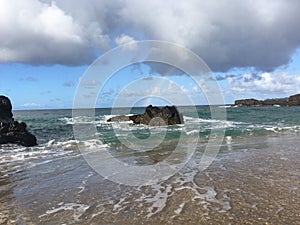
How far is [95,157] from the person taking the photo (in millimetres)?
15000

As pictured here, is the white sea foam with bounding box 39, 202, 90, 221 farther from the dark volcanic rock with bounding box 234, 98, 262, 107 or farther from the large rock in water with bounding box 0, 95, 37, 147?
the dark volcanic rock with bounding box 234, 98, 262, 107

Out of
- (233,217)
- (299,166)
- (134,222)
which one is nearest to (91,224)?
(134,222)

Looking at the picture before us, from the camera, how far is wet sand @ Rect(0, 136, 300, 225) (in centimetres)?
622

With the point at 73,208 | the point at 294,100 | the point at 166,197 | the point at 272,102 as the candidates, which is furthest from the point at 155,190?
the point at 272,102

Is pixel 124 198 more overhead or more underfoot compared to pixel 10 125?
more underfoot

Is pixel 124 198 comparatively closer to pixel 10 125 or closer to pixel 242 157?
pixel 242 157

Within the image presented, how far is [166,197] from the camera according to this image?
303 inches

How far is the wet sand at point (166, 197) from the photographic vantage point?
6223mm

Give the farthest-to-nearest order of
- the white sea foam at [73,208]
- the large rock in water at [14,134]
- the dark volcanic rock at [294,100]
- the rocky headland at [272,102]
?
the rocky headland at [272,102] → the dark volcanic rock at [294,100] → the large rock in water at [14,134] → the white sea foam at [73,208]

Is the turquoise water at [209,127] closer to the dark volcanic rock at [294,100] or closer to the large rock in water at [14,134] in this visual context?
the large rock in water at [14,134]

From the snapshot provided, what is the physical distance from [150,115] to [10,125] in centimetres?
2216

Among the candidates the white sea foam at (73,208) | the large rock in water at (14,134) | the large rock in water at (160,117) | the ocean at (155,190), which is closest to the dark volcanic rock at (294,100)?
the large rock in water at (160,117)

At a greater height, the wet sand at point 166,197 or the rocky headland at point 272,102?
the rocky headland at point 272,102

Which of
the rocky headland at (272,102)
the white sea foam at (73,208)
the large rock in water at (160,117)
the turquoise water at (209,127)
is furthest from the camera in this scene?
the rocky headland at (272,102)
